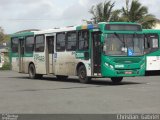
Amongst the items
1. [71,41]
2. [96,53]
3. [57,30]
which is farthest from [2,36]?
[96,53]

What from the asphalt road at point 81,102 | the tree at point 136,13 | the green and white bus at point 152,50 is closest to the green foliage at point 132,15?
the tree at point 136,13

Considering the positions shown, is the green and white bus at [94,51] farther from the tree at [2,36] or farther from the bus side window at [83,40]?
the tree at [2,36]

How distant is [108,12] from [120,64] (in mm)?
34576

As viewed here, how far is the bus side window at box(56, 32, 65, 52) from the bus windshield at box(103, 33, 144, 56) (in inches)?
165

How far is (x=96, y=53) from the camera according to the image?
2253 cm

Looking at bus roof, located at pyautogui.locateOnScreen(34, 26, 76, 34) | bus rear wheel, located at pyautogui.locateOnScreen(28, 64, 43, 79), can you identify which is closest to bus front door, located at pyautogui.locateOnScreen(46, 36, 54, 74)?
bus roof, located at pyautogui.locateOnScreen(34, 26, 76, 34)

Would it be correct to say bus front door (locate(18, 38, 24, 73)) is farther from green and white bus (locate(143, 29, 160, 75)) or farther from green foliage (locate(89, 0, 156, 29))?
green foliage (locate(89, 0, 156, 29))

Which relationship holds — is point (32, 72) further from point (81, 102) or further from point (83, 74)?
point (81, 102)

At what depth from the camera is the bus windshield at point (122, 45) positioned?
21859mm

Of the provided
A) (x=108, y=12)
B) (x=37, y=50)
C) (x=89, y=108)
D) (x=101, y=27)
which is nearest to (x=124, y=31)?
(x=101, y=27)

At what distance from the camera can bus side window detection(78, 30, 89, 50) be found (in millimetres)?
23109

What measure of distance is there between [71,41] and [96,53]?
8.17ft

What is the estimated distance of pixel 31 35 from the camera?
1151 inches

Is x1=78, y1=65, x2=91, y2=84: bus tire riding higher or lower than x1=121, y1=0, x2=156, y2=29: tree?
lower
